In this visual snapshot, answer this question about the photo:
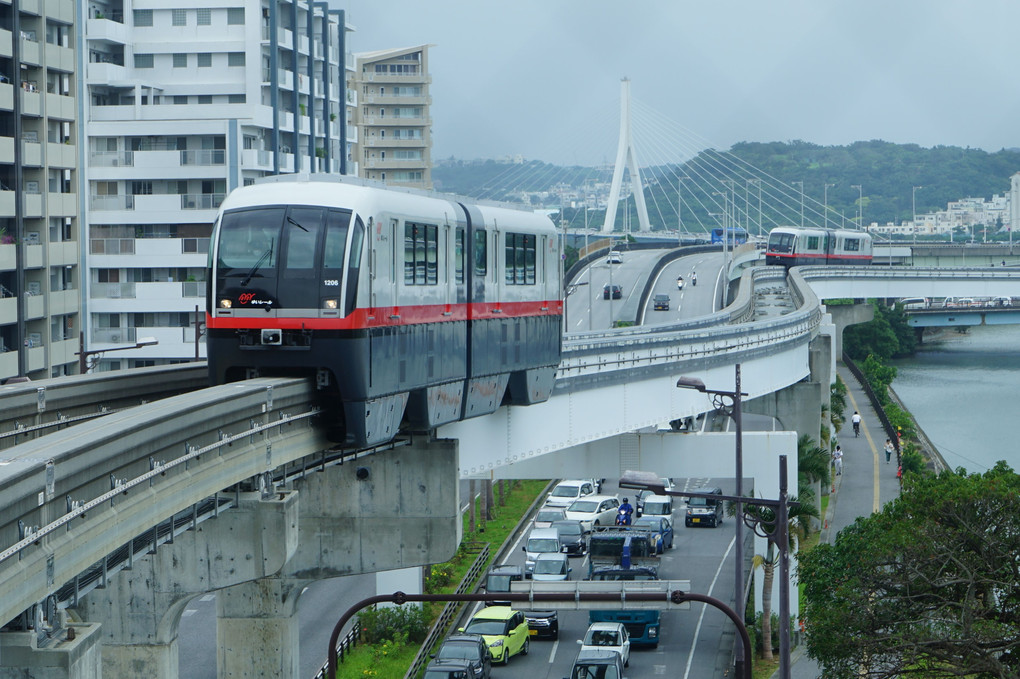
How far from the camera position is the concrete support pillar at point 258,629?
84.6 ft

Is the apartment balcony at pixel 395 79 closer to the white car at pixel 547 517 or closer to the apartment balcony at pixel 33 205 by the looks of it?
the apartment balcony at pixel 33 205

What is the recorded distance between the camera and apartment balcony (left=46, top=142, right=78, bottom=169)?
174 feet

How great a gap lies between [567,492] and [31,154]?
77.7 ft

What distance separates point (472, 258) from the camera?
1008 inches

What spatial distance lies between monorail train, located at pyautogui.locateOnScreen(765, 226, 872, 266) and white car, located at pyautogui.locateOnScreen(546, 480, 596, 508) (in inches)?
2061

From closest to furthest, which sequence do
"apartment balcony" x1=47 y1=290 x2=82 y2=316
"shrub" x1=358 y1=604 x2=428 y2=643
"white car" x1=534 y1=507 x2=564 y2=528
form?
"shrub" x1=358 y1=604 x2=428 y2=643 → "white car" x1=534 y1=507 x2=564 y2=528 → "apartment balcony" x1=47 y1=290 x2=82 y2=316

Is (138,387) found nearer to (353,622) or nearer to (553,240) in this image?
(553,240)

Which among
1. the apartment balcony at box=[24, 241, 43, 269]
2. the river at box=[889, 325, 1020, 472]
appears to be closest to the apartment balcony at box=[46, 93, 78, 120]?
the apartment balcony at box=[24, 241, 43, 269]

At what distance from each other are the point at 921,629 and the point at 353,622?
56.1 feet

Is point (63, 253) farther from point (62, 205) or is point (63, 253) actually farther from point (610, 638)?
point (610, 638)

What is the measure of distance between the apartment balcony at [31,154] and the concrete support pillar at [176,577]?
1290 inches

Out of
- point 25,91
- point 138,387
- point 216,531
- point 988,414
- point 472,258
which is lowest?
point 988,414

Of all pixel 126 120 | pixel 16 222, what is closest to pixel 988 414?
pixel 126 120

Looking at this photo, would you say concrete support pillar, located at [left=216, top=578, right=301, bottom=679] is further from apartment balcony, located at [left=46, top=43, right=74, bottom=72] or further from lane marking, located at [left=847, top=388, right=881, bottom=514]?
apartment balcony, located at [left=46, top=43, right=74, bottom=72]
